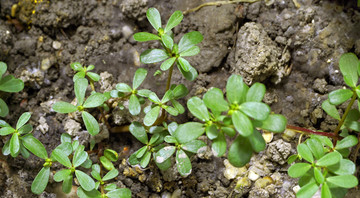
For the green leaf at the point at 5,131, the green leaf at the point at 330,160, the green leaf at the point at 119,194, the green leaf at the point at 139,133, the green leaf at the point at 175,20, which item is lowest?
the green leaf at the point at 119,194

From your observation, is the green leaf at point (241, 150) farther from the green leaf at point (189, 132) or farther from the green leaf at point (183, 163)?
the green leaf at point (183, 163)

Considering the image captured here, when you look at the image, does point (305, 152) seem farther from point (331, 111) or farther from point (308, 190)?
point (331, 111)

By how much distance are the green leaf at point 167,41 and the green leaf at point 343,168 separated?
39.6 inches

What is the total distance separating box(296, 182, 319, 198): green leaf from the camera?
1.57 meters

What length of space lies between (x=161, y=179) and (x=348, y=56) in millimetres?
1294

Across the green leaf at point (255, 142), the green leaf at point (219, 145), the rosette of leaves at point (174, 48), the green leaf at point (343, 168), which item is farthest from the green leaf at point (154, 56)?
the green leaf at point (343, 168)

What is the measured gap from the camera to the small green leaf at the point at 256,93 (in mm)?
1492

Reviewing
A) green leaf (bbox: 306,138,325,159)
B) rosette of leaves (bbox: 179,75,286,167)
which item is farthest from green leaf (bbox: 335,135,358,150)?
rosette of leaves (bbox: 179,75,286,167)

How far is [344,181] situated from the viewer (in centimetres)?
152

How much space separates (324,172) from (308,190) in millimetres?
139

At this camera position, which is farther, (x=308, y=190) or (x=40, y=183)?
(x=40, y=183)

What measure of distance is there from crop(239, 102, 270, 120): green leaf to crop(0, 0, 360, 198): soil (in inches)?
26.6

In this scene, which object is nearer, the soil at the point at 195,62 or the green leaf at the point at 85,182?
the green leaf at the point at 85,182

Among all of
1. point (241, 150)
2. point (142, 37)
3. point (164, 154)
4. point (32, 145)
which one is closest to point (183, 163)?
point (164, 154)
